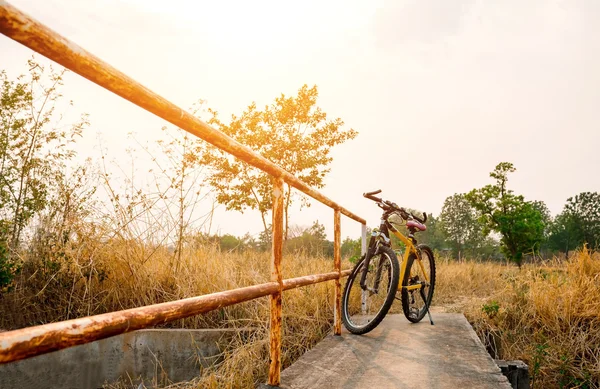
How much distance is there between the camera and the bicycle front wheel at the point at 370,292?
158 inches

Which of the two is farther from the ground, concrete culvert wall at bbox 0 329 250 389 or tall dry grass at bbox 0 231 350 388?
tall dry grass at bbox 0 231 350 388

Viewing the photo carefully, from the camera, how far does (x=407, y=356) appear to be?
11.0 feet

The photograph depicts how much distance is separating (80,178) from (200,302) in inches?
190

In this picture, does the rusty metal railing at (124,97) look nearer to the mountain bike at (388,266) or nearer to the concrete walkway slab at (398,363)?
the concrete walkway slab at (398,363)

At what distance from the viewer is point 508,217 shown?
34.8 metres

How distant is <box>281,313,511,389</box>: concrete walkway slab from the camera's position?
2.66m

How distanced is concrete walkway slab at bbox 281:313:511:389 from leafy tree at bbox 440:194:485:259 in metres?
63.8

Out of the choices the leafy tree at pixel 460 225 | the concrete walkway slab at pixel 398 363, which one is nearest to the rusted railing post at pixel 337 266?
the concrete walkway slab at pixel 398 363

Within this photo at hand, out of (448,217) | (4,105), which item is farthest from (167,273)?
(448,217)

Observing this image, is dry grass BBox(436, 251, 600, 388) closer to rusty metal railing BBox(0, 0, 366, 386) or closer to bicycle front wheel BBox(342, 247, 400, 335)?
bicycle front wheel BBox(342, 247, 400, 335)

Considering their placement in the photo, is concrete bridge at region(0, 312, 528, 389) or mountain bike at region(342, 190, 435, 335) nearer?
concrete bridge at region(0, 312, 528, 389)

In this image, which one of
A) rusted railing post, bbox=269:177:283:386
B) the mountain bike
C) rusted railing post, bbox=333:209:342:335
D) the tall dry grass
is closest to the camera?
rusted railing post, bbox=269:177:283:386

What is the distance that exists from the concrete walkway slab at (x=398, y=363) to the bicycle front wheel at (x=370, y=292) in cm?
14

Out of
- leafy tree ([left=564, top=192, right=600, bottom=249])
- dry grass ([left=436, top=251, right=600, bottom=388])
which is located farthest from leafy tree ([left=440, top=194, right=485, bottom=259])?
dry grass ([left=436, top=251, right=600, bottom=388])
